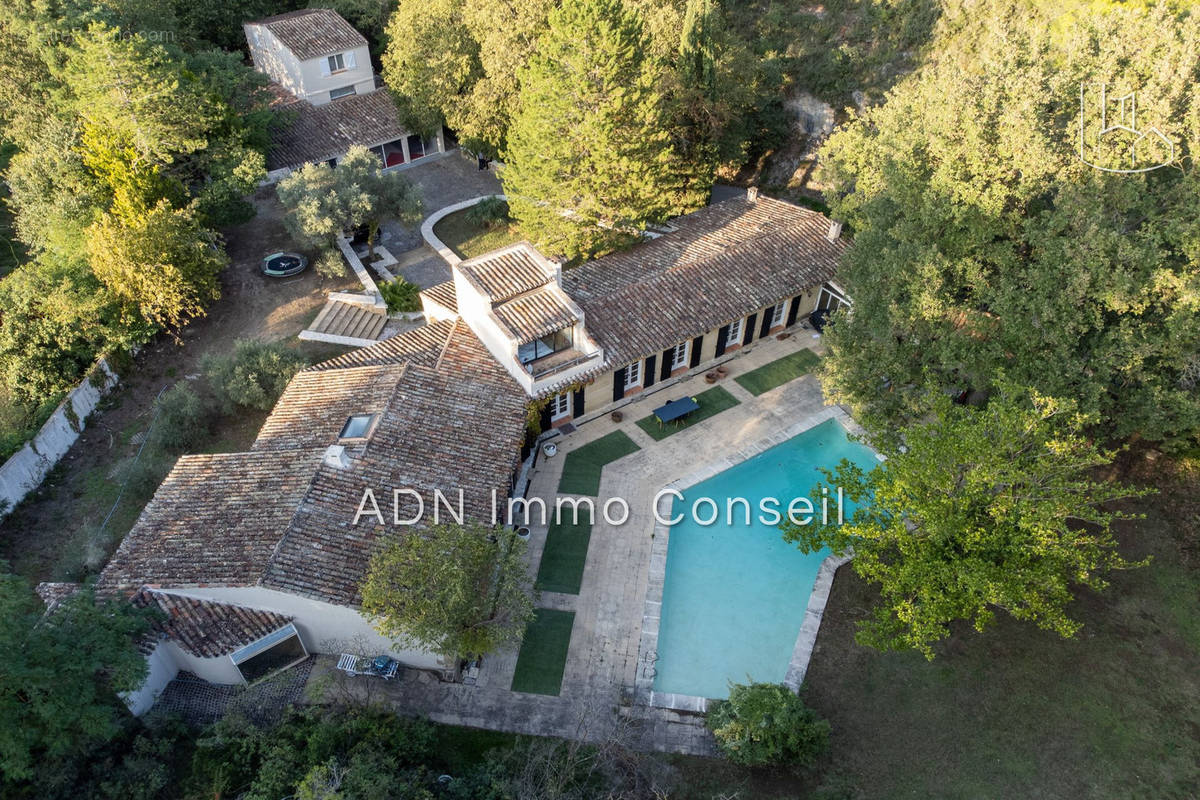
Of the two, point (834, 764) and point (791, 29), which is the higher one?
point (791, 29)

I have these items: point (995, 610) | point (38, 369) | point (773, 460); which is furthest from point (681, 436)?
point (38, 369)

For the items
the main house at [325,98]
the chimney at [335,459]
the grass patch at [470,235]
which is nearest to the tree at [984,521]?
the chimney at [335,459]

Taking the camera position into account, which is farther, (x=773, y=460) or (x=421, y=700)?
(x=773, y=460)

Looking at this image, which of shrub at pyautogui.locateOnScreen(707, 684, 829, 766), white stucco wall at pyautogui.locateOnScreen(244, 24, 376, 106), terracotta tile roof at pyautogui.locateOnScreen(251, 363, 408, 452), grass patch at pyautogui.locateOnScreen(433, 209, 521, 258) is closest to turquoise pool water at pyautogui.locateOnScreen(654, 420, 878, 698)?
shrub at pyautogui.locateOnScreen(707, 684, 829, 766)

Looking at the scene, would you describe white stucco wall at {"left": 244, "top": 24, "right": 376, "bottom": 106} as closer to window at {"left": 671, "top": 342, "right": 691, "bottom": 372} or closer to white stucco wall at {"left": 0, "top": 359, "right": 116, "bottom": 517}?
white stucco wall at {"left": 0, "top": 359, "right": 116, "bottom": 517}

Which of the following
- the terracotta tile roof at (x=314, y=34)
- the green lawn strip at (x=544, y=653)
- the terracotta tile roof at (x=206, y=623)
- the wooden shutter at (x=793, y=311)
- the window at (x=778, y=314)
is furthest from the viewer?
the terracotta tile roof at (x=314, y=34)

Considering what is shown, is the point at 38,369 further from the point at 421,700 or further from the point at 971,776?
the point at 971,776

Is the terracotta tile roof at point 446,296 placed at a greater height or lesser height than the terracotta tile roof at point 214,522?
greater

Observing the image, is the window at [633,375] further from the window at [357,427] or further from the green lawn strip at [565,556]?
the window at [357,427]
